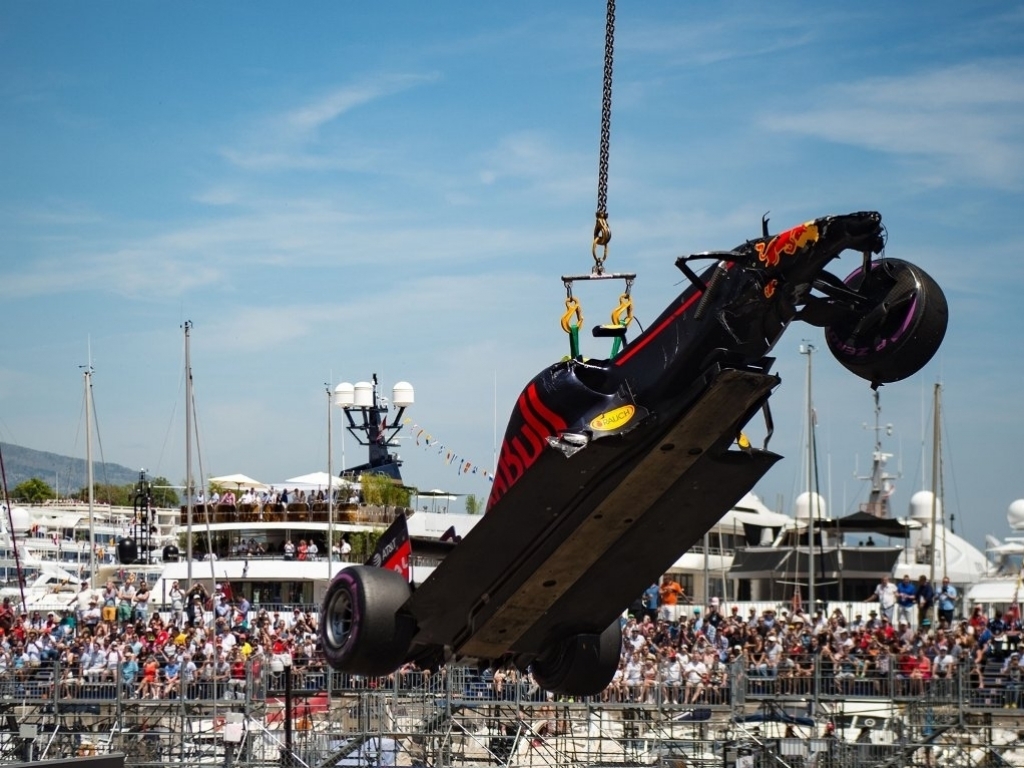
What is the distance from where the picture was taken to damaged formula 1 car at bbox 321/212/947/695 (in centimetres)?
1278

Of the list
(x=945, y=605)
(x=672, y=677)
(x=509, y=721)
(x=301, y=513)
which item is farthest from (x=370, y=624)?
(x=301, y=513)

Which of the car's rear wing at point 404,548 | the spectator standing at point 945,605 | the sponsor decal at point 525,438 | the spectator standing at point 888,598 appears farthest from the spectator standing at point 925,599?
the sponsor decal at point 525,438

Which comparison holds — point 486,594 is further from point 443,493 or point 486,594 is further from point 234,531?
point 443,493

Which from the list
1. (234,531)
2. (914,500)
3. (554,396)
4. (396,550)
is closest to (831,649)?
(396,550)

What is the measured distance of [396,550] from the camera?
→ 17281mm

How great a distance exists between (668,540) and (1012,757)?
1306 cm

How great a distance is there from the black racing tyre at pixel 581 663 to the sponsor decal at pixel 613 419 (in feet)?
12.9

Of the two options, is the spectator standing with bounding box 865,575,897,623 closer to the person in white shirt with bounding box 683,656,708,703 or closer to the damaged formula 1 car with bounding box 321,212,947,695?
the person in white shirt with bounding box 683,656,708,703

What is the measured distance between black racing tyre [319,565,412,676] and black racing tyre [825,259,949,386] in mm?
6099

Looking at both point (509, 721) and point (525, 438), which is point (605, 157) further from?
point (509, 721)

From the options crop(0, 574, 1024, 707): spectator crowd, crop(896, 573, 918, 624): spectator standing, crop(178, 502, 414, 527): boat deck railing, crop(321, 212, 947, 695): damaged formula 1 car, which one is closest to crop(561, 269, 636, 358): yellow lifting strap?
crop(321, 212, 947, 695): damaged formula 1 car

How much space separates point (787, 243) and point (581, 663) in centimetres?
643

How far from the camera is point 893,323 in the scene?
12781mm

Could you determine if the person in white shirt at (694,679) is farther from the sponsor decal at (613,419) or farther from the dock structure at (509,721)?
the sponsor decal at (613,419)
